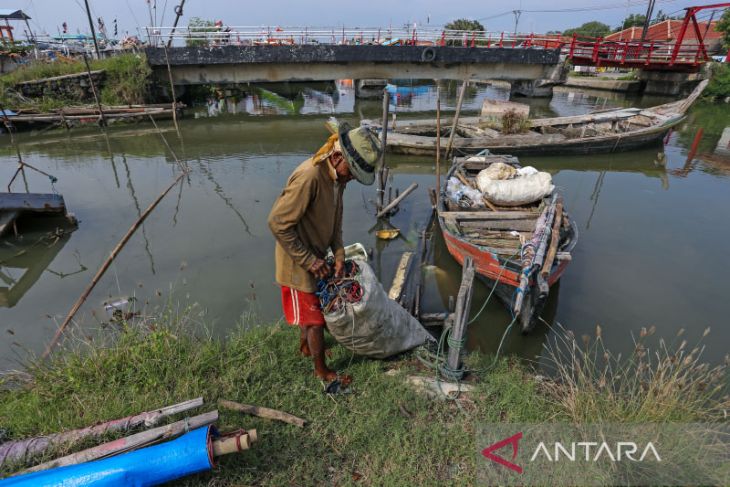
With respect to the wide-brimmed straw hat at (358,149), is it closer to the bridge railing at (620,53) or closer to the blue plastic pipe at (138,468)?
the blue plastic pipe at (138,468)

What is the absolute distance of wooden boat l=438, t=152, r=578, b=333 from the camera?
14.2 feet

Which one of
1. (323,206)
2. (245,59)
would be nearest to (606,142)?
(323,206)

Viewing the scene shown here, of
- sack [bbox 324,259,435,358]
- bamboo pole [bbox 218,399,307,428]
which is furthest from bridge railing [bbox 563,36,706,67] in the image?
bamboo pole [bbox 218,399,307,428]

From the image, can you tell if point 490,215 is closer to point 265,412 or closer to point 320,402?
point 320,402

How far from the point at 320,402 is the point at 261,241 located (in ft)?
13.7

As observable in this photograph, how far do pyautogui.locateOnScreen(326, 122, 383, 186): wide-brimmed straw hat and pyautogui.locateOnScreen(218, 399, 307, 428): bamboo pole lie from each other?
1.69 meters

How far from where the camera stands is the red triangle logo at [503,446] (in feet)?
7.80

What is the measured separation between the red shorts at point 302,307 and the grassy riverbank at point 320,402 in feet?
1.93

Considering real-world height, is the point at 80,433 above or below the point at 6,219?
above

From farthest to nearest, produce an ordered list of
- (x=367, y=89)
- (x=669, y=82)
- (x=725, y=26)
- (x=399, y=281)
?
(x=725, y=26) → (x=669, y=82) → (x=367, y=89) → (x=399, y=281)

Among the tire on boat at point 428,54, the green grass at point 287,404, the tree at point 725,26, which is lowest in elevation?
the green grass at point 287,404

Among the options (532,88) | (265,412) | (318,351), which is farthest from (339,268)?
(532,88)

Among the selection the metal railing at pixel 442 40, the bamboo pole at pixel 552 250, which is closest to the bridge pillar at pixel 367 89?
the metal railing at pixel 442 40

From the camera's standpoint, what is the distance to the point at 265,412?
270cm
